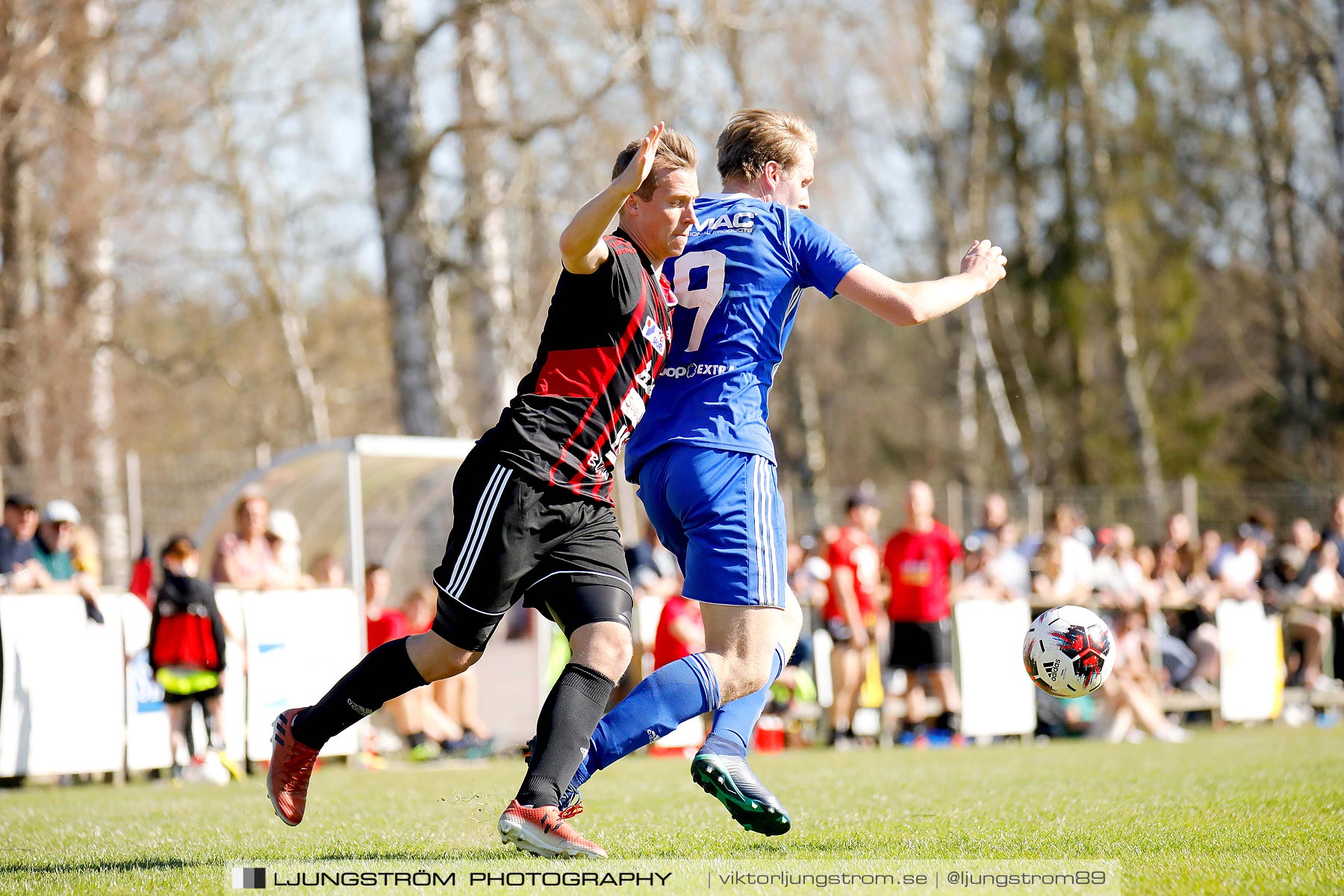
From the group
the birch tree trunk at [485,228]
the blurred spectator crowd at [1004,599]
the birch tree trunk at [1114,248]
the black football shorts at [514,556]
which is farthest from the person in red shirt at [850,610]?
the birch tree trunk at [1114,248]

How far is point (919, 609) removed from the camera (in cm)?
1296

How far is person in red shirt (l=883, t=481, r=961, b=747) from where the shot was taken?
508 inches

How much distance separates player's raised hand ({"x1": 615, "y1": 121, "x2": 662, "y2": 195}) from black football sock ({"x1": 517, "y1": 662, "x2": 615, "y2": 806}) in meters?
1.43

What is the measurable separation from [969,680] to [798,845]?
27.8ft

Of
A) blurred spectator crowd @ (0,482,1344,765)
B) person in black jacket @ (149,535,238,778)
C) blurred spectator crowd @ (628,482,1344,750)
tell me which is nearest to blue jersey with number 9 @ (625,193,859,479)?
person in black jacket @ (149,535,238,778)

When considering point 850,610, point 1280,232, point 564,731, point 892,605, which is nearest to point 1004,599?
point 892,605

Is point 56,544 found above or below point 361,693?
above

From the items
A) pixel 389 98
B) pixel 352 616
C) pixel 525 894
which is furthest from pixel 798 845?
pixel 389 98

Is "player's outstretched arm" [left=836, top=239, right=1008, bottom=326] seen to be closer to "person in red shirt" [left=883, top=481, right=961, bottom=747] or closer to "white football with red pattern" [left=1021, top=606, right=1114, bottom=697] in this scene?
"white football with red pattern" [left=1021, top=606, right=1114, bottom=697]

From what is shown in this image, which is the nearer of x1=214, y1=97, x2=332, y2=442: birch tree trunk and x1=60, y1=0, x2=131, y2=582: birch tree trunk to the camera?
x1=60, y1=0, x2=131, y2=582: birch tree trunk

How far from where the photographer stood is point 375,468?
1304cm

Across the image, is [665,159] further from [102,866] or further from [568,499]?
[102,866]

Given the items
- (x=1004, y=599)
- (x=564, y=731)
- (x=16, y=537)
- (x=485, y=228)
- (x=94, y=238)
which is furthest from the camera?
(x=94, y=238)

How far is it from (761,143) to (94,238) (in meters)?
16.2
